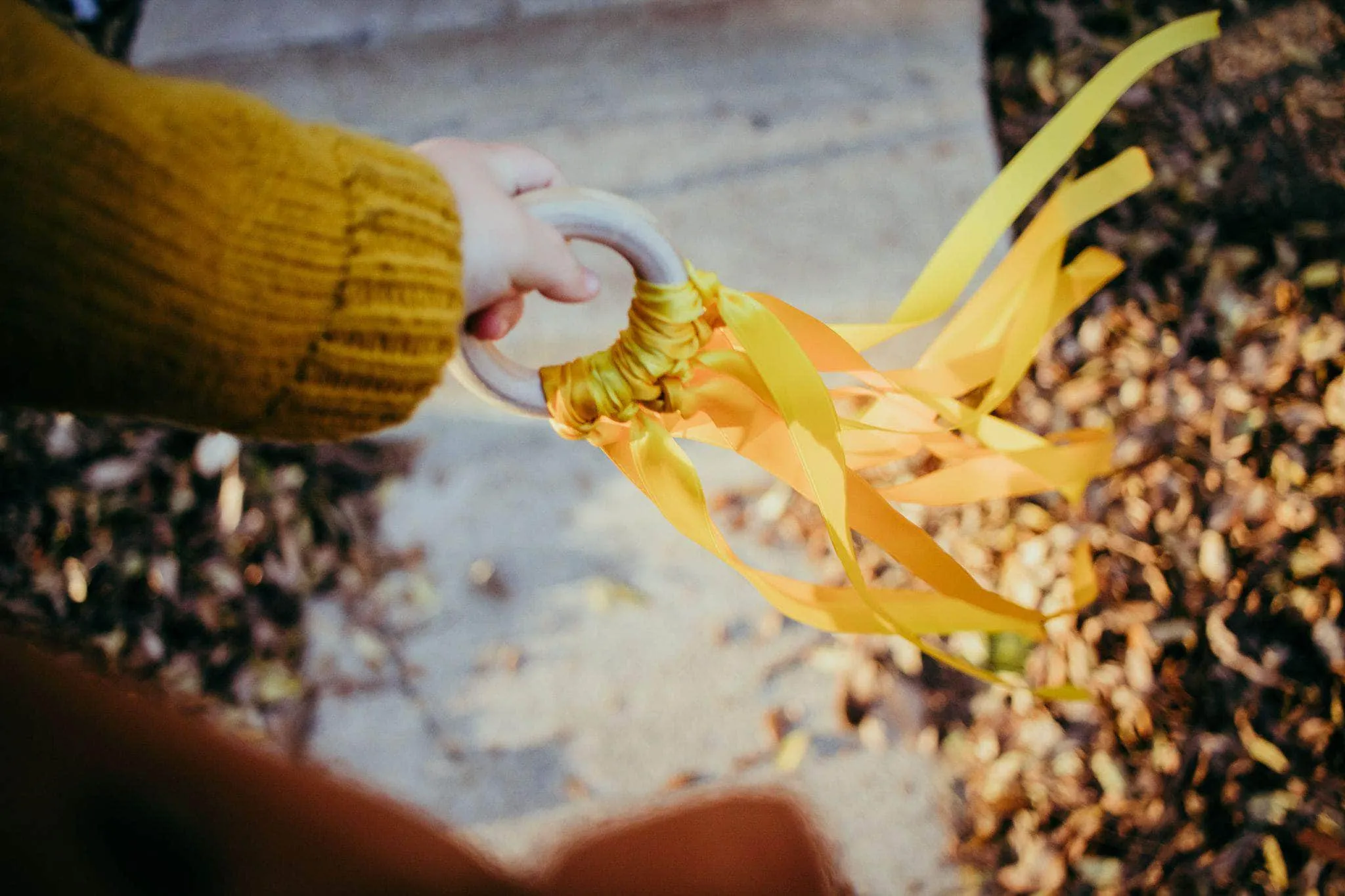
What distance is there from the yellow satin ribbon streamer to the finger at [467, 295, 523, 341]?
0.09m

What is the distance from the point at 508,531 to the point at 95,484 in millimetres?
1047

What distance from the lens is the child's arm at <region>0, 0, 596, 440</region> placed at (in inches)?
28.8

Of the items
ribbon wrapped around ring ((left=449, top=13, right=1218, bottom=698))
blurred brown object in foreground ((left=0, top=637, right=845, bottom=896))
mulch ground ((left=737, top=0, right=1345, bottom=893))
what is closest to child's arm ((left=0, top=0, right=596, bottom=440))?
ribbon wrapped around ring ((left=449, top=13, right=1218, bottom=698))

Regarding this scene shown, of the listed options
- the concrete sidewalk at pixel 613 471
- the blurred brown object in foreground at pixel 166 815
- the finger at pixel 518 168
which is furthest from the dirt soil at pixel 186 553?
the blurred brown object in foreground at pixel 166 815

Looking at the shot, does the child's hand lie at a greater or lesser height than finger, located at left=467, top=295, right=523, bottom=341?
greater

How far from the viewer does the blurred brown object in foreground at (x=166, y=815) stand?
48 centimetres

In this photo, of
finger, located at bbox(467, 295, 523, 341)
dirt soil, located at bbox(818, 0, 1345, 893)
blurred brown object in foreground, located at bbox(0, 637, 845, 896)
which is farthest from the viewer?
dirt soil, located at bbox(818, 0, 1345, 893)

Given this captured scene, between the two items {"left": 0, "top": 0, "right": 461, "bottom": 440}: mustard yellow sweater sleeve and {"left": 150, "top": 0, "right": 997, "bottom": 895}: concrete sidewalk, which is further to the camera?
{"left": 150, "top": 0, "right": 997, "bottom": 895}: concrete sidewalk

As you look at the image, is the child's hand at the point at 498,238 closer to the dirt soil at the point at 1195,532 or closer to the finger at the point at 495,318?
the finger at the point at 495,318

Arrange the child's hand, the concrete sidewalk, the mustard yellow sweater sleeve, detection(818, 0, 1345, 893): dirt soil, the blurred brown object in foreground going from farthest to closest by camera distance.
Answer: the concrete sidewalk
detection(818, 0, 1345, 893): dirt soil
the child's hand
the mustard yellow sweater sleeve
the blurred brown object in foreground

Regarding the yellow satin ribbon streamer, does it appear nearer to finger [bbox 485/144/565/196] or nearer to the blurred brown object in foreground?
finger [bbox 485/144/565/196]

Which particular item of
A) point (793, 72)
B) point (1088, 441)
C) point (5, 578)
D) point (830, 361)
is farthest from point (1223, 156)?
point (5, 578)

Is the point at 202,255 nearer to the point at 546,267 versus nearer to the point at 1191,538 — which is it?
the point at 546,267

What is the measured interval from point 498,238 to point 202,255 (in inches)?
11.7
